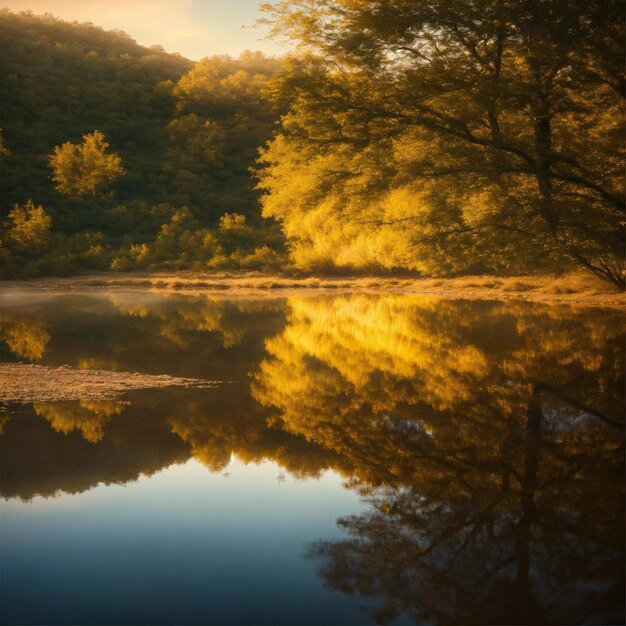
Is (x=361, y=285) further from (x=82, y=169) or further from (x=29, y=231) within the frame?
(x=82, y=169)

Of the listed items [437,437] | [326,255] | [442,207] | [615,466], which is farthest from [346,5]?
[326,255]

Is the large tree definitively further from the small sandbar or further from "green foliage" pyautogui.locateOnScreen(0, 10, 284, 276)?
"green foliage" pyautogui.locateOnScreen(0, 10, 284, 276)

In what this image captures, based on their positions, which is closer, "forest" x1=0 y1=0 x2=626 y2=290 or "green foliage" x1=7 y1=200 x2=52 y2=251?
"forest" x1=0 y1=0 x2=626 y2=290

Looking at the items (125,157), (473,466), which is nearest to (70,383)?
(473,466)

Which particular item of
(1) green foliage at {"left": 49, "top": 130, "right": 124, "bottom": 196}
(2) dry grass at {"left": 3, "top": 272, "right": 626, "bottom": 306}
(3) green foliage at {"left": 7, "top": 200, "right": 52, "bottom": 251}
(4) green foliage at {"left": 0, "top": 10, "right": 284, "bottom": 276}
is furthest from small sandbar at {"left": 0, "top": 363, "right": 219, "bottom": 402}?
(1) green foliage at {"left": 49, "top": 130, "right": 124, "bottom": 196}

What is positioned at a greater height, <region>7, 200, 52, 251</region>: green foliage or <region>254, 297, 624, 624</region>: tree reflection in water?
<region>7, 200, 52, 251</region>: green foliage

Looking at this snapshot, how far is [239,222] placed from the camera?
5969 cm

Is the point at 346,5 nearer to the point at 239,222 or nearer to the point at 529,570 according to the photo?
the point at 529,570

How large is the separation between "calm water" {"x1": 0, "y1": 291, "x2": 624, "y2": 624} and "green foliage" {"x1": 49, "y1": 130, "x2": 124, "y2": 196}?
164ft

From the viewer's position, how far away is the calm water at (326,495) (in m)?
5.06

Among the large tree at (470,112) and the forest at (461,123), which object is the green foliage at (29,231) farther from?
the large tree at (470,112)

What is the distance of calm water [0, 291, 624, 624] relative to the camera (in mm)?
5059

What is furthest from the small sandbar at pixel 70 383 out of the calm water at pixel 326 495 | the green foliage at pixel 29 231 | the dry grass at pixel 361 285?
the green foliage at pixel 29 231

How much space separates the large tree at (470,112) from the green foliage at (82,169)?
49455 mm
